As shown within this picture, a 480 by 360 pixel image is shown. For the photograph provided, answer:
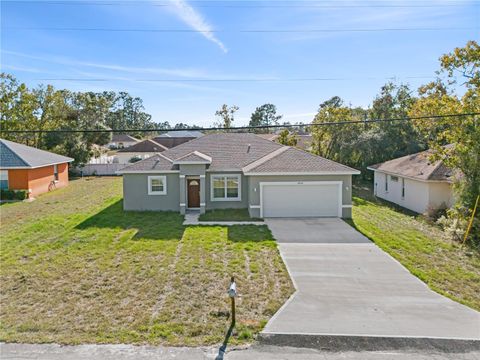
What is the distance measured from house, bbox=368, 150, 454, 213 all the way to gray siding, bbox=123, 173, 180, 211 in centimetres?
1378

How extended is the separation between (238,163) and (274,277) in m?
10.4

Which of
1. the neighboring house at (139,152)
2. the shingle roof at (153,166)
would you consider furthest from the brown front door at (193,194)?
the neighboring house at (139,152)

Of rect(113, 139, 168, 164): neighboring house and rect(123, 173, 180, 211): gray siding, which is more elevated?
rect(113, 139, 168, 164): neighboring house

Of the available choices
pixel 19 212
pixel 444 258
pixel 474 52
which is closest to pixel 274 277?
pixel 444 258

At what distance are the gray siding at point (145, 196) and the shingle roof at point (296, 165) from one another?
4315 mm

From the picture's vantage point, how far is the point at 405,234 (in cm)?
1488

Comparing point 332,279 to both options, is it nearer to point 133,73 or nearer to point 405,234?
point 405,234

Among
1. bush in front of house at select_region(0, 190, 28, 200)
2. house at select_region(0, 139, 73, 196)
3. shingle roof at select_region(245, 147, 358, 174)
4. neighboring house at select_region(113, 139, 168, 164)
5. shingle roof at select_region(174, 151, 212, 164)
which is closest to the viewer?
shingle roof at select_region(245, 147, 358, 174)

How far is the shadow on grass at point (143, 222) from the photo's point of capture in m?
14.4

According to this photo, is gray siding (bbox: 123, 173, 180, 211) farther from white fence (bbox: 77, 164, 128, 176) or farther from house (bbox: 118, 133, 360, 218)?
white fence (bbox: 77, 164, 128, 176)

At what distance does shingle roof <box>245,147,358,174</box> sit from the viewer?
685 inches

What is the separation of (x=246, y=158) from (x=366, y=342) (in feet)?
47.7

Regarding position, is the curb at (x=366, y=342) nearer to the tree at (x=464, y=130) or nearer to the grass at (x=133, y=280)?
the grass at (x=133, y=280)

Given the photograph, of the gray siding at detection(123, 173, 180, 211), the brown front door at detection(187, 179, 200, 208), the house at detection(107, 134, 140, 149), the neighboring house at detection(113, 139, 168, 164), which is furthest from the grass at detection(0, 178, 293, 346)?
the house at detection(107, 134, 140, 149)
